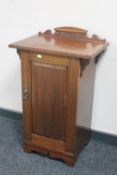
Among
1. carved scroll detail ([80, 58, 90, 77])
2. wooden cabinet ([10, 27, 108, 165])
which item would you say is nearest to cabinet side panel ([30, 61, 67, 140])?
wooden cabinet ([10, 27, 108, 165])

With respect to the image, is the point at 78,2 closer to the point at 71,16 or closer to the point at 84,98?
the point at 71,16

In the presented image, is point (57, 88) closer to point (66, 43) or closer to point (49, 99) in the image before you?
point (49, 99)

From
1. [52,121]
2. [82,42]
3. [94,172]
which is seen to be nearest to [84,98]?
[52,121]

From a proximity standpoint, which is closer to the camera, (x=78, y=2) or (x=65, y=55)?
(x=65, y=55)

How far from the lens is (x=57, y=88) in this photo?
1863 millimetres

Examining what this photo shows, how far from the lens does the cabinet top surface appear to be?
1740 millimetres

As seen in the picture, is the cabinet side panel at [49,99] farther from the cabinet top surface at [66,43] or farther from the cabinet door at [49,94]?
the cabinet top surface at [66,43]

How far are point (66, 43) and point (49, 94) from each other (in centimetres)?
38

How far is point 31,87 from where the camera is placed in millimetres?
1949

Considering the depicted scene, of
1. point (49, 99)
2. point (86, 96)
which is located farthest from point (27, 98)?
point (86, 96)

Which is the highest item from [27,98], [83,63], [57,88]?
[83,63]

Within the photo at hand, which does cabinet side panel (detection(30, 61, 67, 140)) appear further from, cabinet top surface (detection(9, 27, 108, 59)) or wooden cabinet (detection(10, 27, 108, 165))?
cabinet top surface (detection(9, 27, 108, 59))

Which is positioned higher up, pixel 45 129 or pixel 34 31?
pixel 34 31

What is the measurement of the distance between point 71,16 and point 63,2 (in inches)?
4.7
